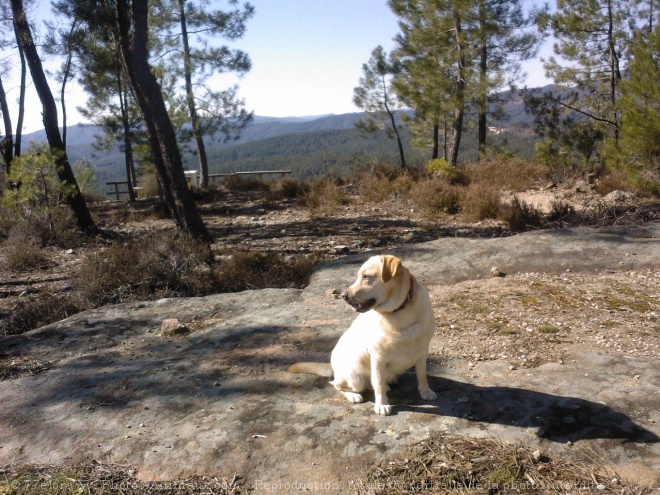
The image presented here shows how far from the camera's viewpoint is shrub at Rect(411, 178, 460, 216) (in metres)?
10.7

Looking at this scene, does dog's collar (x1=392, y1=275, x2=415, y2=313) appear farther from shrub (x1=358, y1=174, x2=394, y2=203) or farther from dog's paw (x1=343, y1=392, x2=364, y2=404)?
shrub (x1=358, y1=174, x2=394, y2=203)

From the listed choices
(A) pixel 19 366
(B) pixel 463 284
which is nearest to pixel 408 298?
→ (B) pixel 463 284

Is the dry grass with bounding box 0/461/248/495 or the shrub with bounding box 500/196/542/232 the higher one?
the shrub with bounding box 500/196/542/232

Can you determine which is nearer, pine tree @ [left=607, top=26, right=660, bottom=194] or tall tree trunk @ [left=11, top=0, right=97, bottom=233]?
pine tree @ [left=607, top=26, right=660, bottom=194]

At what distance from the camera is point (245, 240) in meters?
9.52

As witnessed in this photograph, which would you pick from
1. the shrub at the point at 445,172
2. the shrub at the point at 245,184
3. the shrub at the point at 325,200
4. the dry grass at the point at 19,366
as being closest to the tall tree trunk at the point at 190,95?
the shrub at the point at 245,184

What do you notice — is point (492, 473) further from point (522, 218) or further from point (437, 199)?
point (437, 199)

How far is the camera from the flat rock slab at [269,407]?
2.63 m

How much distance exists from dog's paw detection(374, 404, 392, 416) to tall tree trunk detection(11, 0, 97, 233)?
9312 mm

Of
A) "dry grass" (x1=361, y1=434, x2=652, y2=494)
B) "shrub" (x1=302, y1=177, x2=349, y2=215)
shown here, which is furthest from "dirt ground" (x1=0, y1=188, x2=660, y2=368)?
"dry grass" (x1=361, y1=434, x2=652, y2=494)

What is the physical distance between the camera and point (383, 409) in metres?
2.95

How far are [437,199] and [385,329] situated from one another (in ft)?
27.6

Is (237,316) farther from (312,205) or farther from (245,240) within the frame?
(312,205)

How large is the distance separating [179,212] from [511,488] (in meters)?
7.15
